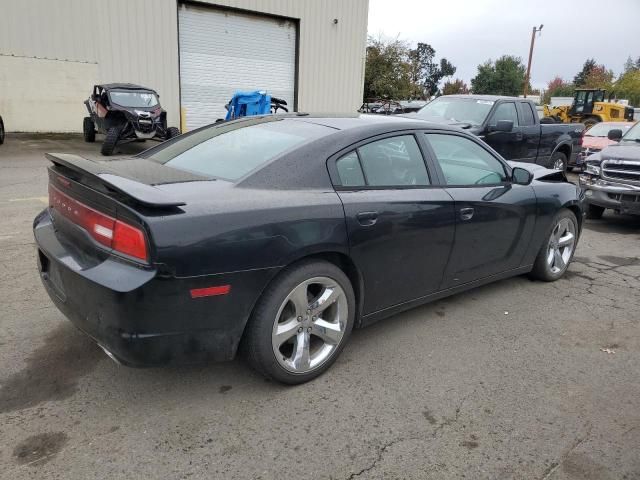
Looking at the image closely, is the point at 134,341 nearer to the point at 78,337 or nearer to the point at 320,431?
the point at 320,431

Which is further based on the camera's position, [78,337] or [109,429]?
[78,337]

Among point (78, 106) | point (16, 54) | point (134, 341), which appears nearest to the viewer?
point (134, 341)

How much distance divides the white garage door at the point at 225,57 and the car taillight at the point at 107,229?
613 inches

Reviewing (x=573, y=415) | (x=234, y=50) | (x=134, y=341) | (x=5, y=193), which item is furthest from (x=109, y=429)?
(x=234, y=50)

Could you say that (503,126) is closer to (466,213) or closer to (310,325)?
(466,213)

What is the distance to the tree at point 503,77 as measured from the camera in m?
75.4

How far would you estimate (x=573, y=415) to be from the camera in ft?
9.48

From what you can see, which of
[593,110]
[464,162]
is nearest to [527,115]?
[464,162]

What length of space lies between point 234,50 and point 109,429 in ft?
58.1

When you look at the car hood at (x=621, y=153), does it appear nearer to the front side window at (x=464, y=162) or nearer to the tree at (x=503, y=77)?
the front side window at (x=464, y=162)

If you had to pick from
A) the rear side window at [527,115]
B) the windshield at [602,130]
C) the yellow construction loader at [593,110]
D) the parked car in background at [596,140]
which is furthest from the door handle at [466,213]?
the yellow construction loader at [593,110]

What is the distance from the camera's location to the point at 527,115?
10.4m

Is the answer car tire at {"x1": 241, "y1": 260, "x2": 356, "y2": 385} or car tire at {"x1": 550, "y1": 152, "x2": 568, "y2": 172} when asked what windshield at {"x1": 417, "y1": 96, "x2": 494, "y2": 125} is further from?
car tire at {"x1": 241, "y1": 260, "x2": 356, "y2": 385}

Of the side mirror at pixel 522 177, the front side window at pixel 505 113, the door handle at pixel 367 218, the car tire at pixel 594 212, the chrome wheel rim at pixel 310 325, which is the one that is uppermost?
the front side window at pixel 505 113
